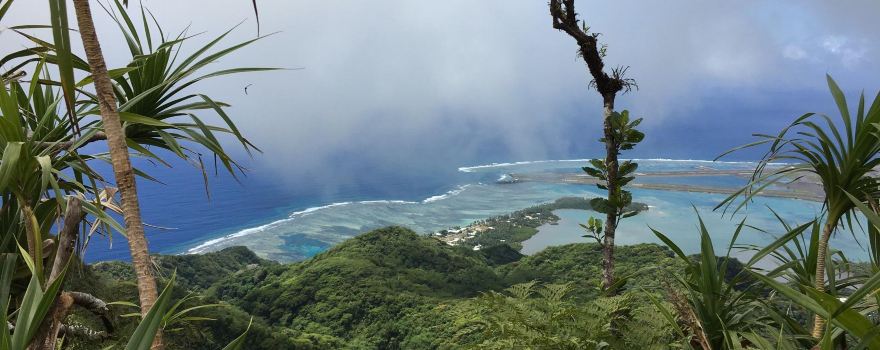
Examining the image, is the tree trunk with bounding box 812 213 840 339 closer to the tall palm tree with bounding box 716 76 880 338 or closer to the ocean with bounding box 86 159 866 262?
the tall palm tree with bounding box 716 76 880 338

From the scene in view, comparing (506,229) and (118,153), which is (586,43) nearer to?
(118,153)

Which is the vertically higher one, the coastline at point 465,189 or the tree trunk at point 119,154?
the tree trunk at point 119,154

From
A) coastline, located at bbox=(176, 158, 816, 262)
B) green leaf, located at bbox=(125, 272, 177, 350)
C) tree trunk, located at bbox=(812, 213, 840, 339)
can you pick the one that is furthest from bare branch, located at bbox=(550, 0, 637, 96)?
coastline, located at bbox=(176, 158, 816, 262)

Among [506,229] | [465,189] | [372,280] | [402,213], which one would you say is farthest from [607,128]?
[465,189]

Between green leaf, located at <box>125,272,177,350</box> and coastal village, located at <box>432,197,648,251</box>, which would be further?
coastal village, located at <box>432,197,648,251</box>

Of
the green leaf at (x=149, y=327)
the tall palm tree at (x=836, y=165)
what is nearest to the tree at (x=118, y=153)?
the green leaf at (x=149, y=327)

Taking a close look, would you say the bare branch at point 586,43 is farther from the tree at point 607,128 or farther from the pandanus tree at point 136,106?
the pandanus tree at point 136,106

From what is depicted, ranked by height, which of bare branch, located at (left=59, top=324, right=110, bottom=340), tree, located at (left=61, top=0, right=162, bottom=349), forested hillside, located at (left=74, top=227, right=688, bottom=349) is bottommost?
forested hillside, located at (left=74, top=227, right=688, bottom=349)

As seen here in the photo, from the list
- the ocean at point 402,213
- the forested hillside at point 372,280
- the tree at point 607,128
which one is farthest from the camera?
the ocean at point 402,213
